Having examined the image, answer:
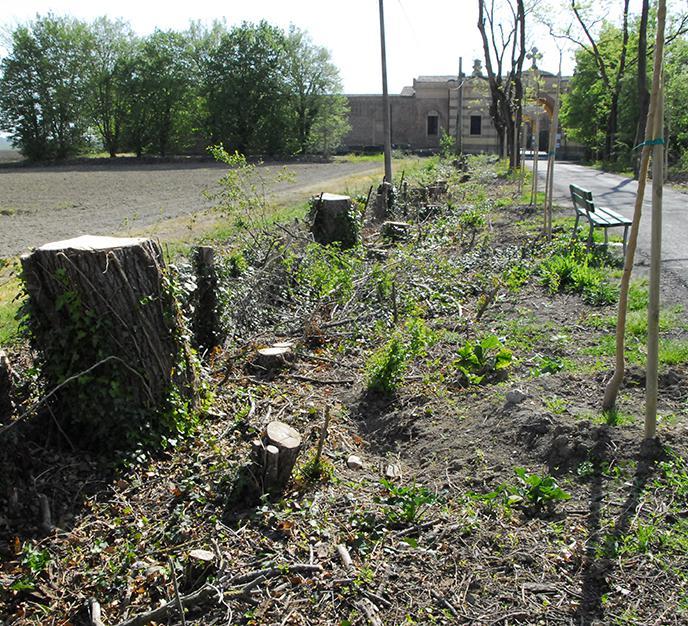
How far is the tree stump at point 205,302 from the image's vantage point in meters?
6.19

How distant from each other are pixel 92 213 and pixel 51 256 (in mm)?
16270

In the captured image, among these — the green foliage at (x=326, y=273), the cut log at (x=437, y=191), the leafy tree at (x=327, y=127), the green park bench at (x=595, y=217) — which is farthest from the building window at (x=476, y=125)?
the green foliage at (x=326, y=273)

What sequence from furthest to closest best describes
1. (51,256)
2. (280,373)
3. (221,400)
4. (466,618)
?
(280,373), (221,400), (51,256), (466,618)

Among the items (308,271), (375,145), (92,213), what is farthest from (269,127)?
(308,271)

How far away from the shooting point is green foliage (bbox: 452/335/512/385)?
5.19 m

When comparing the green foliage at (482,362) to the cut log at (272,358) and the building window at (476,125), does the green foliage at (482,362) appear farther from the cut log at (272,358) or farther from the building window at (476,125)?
the building window at (476,125)

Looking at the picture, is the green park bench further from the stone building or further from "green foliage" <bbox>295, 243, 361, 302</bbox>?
the stone building

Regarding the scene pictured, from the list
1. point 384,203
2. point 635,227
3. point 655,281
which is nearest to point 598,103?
point 384,203

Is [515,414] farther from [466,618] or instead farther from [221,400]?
[221,400]

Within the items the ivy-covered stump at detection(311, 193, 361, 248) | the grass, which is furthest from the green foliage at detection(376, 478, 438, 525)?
the ivy-covered stump at detection(311, 193, 361, 248)

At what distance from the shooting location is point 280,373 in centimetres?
587

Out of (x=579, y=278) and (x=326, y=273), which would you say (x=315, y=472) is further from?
(x=579, y=278)

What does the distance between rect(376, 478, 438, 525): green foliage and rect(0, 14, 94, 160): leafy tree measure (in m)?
58.8

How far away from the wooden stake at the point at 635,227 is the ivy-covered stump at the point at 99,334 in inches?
116
